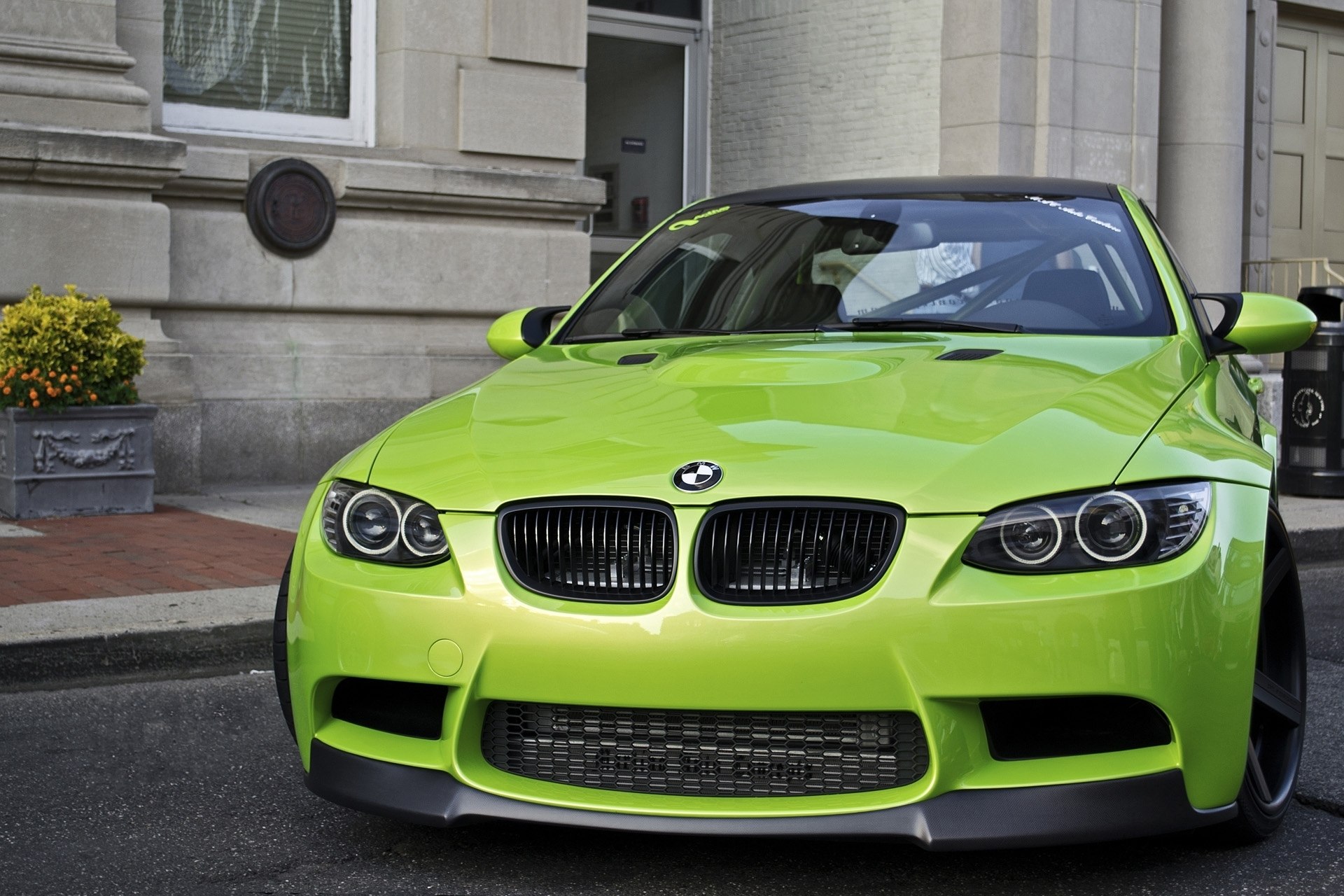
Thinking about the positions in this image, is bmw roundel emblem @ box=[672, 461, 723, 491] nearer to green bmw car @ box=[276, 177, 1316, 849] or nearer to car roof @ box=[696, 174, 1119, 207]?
green bmw car @ box=[276, 177, 1316, 849]

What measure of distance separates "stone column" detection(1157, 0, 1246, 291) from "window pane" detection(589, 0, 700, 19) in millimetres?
4312

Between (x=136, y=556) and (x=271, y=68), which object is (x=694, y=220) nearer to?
(x=136, y=556)

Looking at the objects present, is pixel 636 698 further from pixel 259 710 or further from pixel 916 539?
pixel 259 710

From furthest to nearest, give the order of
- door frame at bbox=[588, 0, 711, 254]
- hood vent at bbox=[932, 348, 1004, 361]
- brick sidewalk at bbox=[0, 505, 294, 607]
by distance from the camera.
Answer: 1. door frame at bbox=[588, 0, 711, 254]
2. brick sidewalk at bbox=[0, 505, 294, 607]
3. hood vent at bbox=[932, 348, 1004, 361]

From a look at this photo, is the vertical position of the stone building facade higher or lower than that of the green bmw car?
higher

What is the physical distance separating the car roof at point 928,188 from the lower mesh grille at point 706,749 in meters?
2.33

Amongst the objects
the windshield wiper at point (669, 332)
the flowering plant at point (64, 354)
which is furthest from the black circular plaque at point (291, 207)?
the windshield wiper at point (669, 332)

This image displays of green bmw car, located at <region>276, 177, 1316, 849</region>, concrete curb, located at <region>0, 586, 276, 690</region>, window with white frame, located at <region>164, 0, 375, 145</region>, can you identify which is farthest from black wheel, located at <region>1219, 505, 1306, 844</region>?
window with white frame, located at <region>164, 0, 375, 145</region>

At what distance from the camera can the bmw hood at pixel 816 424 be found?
3129 millimetres

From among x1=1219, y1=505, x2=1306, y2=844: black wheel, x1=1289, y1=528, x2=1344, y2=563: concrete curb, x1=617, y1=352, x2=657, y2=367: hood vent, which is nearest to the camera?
x1=1219, y1=505, x2=1306, y2=844: black wheel

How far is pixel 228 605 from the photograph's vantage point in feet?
19.1

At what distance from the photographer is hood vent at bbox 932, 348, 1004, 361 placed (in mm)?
3842

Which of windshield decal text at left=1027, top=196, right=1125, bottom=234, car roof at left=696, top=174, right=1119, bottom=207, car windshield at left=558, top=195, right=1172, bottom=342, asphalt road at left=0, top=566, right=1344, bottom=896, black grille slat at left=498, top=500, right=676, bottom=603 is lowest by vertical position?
asphalt road at left=0, top=566, right=1344, bottom=896

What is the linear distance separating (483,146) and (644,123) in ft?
16.8
